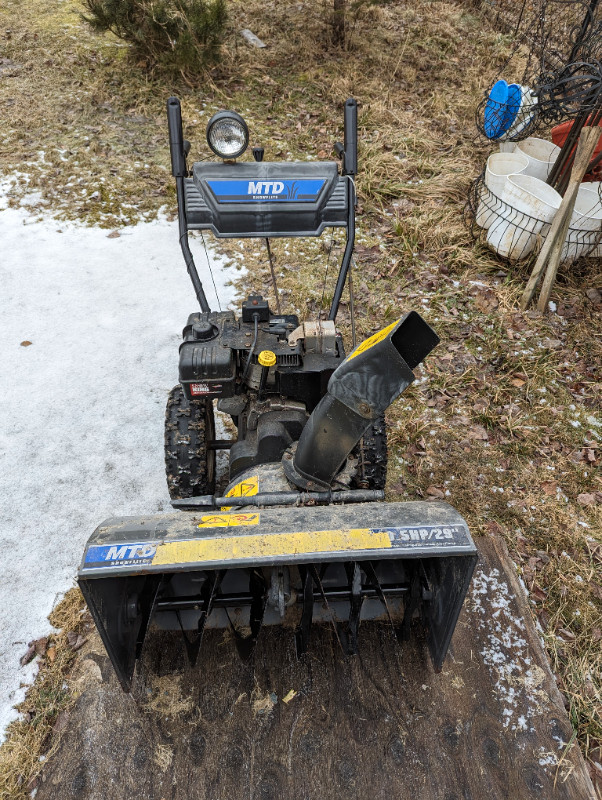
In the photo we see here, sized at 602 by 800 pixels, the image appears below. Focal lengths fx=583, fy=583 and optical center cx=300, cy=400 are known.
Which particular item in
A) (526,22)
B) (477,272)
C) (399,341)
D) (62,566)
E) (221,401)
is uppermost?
(526,22)

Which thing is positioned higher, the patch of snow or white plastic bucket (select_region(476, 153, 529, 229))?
white plastic bucket (select_region(476, 153, 529, 229))

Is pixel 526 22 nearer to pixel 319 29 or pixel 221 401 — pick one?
pixel 319 29

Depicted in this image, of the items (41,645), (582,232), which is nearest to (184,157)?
(41,645)

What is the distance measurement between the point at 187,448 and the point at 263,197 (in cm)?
125

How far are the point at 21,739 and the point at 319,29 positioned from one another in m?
8.94

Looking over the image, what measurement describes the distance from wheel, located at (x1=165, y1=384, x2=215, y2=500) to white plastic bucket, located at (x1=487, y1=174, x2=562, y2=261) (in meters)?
3.43

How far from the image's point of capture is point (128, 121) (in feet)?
22.8

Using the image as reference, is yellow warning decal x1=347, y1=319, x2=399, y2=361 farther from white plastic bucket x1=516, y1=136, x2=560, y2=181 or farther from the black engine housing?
white plastic bucket x1=516, y1=136, x2=560, y2=181

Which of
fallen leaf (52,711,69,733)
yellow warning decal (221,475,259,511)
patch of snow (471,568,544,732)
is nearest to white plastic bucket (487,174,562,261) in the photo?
patch of snow (471,568,544,732)

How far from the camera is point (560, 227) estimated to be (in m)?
4.44

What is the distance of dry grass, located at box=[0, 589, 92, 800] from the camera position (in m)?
2.18

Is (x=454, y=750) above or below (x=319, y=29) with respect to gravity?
below

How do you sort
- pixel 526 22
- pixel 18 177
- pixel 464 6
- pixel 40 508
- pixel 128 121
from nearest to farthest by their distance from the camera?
pixel 40 508 < pixel 18 177 < pixel 128 121 < pixel 526 22 < pixel 464 6

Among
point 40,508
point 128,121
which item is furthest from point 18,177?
point 40,508
